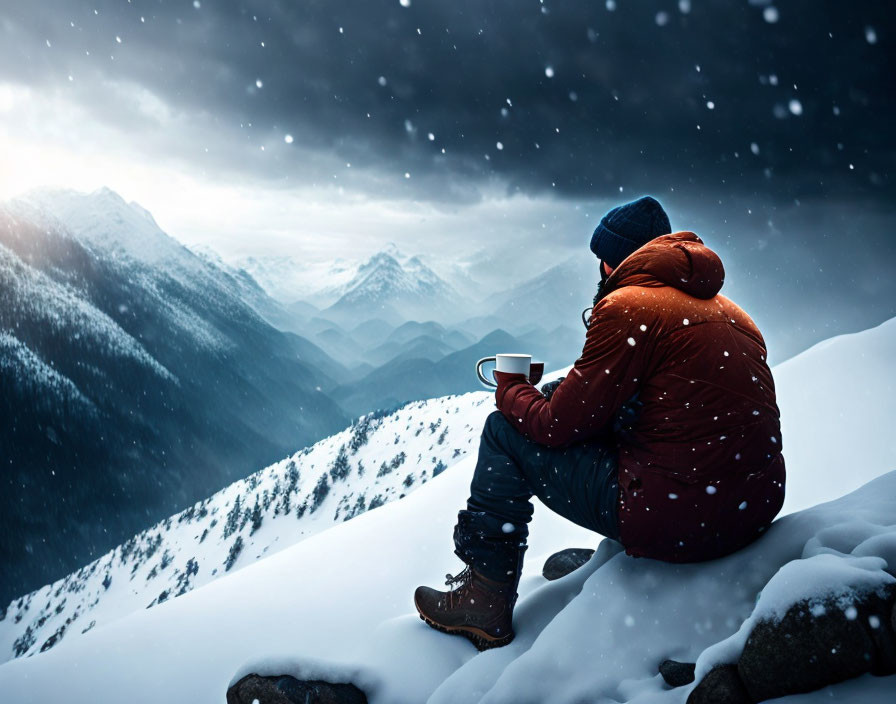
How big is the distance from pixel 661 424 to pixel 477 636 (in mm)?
1335

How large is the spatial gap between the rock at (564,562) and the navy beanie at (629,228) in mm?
1916

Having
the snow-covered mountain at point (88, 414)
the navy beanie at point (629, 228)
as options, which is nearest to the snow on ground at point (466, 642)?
the navy beanie at point (629, 228)

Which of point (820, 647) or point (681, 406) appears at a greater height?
point (681, 406)

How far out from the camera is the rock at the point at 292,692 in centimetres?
207

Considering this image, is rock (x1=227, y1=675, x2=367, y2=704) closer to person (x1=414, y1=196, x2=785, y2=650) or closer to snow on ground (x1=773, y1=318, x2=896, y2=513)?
person (x1=414, y1=196, x2=785, y2=650)

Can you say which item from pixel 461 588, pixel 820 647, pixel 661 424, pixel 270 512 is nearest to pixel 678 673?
pixel 820 647

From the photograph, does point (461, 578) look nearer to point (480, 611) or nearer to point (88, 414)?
point (480, 611)

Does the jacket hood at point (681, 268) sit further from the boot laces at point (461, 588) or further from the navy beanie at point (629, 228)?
the boot laces at point (461, 588)

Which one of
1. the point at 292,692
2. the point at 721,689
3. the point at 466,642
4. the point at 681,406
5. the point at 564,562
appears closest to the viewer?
the point at 721,689

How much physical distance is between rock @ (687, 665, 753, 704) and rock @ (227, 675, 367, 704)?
4.49 ft

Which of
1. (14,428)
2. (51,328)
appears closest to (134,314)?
(51,328)

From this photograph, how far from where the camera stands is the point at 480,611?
7.40ft

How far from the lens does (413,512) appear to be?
15.1 ft

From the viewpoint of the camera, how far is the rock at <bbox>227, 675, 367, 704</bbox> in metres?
2.07
